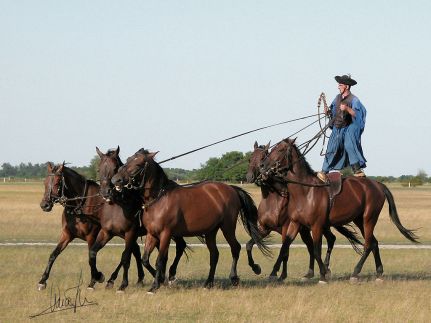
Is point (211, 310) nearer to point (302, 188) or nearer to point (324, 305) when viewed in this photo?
point (324, 305)

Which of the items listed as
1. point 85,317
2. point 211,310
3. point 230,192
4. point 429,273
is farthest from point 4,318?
point 429,273

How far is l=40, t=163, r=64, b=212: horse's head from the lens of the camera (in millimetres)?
14938

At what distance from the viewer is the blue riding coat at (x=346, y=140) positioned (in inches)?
671

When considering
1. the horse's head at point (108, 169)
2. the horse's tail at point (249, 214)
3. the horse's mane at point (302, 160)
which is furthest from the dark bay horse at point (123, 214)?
the horse's mane at point (302, 160)

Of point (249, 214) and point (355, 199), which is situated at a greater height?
point (355, 199)

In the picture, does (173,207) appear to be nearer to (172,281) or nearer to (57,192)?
(172,281)

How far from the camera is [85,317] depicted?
39.7 feet

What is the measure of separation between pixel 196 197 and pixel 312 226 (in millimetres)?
2282

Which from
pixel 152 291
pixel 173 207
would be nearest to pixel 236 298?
pixel 152 291

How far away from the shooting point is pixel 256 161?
15.8 meters

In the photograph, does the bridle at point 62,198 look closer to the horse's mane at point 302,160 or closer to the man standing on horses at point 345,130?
the horse's mane at point 302,160

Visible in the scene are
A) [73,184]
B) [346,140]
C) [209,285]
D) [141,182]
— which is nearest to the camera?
[141,182]

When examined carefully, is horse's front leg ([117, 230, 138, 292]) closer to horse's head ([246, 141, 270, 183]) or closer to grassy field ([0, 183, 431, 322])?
grassy field ([0, 183, 431, 322])

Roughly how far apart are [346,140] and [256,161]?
2265mm
